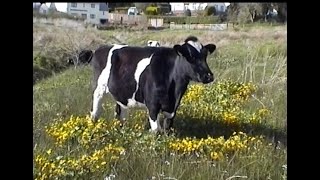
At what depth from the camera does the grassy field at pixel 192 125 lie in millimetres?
1212

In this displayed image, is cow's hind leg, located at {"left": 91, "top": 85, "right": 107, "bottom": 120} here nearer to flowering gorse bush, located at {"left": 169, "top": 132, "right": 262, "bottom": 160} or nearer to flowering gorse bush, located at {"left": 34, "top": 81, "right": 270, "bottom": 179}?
flowering gorse bush, located at {"left": 34, "top": 81, "right": 270, "bottom": 179}

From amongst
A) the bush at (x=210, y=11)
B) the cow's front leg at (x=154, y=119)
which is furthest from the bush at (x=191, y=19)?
the cow's front leg at (x=154, y=119)

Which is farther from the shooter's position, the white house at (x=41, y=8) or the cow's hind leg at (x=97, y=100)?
the cow's hind leg at (x=97, y=100)

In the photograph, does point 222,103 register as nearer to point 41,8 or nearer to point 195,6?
point 195,6

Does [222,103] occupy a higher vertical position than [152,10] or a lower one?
lower

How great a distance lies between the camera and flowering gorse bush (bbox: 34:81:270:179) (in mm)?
1215

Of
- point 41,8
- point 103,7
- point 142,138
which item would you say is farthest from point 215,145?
point 41,8

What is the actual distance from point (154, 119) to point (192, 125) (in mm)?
104

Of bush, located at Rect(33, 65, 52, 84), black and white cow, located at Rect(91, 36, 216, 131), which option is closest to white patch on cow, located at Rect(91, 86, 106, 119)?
black and white cow, located at Rect(91, 36, 216, 131)

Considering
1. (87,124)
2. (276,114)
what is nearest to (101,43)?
(87,124)

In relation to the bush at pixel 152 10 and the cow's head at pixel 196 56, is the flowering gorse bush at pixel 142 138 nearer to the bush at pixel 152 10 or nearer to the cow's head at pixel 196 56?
the cow's head at pixel 196 56

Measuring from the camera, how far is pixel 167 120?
1282 mm
